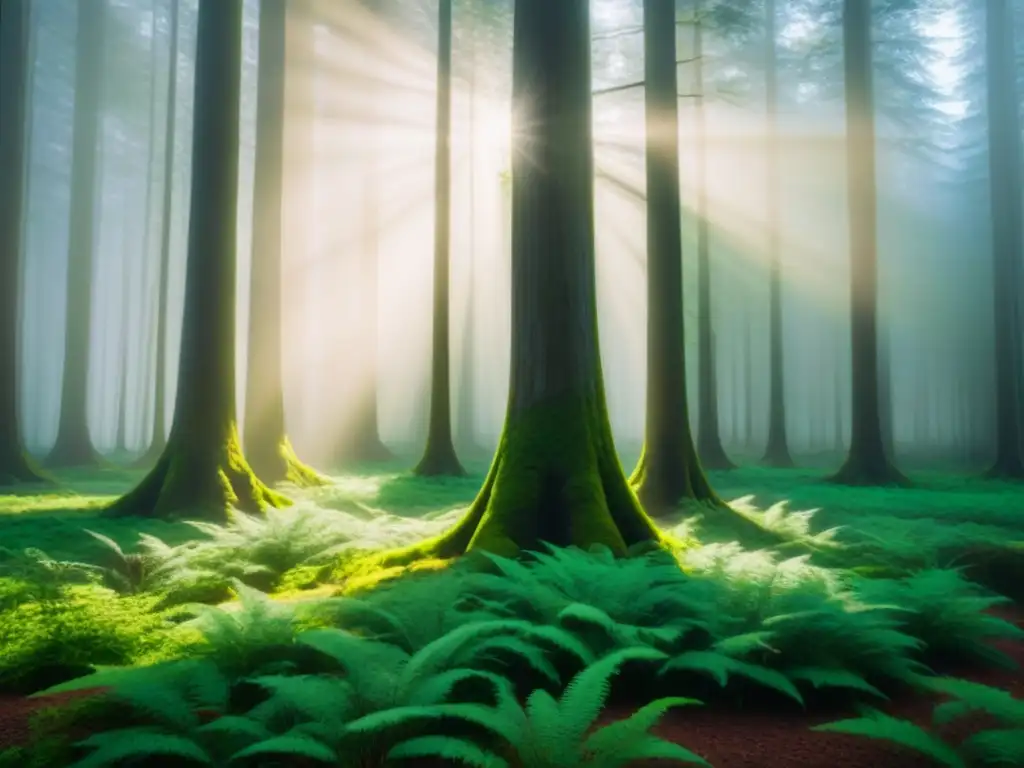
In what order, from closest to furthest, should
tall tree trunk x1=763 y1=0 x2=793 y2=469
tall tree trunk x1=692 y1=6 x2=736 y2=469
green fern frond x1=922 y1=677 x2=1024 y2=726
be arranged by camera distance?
1. green fern frond x1=922 y1=677 x2=1024 y2=726
2. tall tree trunk x1=692 y1=6 x2=736 y2=469
3. tall tree trunk x1=763 y1=0 x2=793 y2=469

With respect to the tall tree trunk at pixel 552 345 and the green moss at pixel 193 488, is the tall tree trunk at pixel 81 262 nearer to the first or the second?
the green moss at pixel 193 488

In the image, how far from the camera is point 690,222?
2438 centimetres

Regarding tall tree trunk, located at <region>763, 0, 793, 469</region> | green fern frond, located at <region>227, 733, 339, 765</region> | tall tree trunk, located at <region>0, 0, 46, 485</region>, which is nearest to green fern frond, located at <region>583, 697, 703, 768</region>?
green fern frond, located at <region>227, 733, 339, 765</region>

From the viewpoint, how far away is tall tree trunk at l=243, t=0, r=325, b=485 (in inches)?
580

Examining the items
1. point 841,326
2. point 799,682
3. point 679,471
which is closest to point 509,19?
point 679,471

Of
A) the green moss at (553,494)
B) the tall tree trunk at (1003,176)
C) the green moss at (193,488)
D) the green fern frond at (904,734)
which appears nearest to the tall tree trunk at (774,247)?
the tall tree trunk at (1003,176)

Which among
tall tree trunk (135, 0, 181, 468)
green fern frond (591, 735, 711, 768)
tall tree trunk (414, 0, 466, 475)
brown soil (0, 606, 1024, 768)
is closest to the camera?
green fern frond (591, 735, 711, 768)

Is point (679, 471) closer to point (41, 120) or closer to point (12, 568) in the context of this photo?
point (12, 568)

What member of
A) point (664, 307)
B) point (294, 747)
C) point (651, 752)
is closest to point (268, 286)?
point (664, 307)

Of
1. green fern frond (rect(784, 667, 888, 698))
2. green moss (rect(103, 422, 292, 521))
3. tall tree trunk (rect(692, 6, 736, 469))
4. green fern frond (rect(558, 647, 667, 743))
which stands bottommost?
green fern frond (rect(784, 667, 888, 698))

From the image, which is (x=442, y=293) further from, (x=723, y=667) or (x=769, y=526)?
(x=723, y=667)

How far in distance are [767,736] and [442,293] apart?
15407 mm

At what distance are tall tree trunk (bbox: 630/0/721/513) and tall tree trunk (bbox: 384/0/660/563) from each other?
374cm

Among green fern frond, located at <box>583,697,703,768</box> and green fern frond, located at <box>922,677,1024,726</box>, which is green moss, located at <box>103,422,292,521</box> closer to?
green fern frond, located at <box>583,697,703,768</box>
